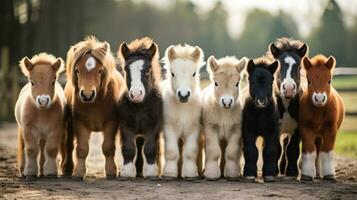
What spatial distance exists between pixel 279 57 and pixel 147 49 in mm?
1824

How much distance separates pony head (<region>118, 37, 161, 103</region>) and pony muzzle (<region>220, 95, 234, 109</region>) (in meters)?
1.00

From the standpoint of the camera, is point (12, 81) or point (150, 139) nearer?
point (150, 139)

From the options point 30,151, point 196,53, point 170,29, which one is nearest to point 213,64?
point 196,53

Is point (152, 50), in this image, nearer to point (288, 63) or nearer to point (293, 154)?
point (288, 63)

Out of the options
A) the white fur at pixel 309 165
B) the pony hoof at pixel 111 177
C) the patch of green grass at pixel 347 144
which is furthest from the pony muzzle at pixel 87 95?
the patch of green grass at pixel 347 144

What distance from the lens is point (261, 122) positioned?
328 inches

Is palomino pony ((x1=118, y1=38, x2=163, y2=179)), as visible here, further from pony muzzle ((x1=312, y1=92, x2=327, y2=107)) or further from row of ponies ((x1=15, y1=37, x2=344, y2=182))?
pony muzzle ((x1=312, y1=92, x2=327, y2=107))

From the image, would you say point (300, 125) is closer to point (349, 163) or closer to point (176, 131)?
point (176, 131)

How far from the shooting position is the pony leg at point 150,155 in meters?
8.48

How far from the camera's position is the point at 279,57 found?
28.8ft

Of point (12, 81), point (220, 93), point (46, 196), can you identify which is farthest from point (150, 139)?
point (12, 81)

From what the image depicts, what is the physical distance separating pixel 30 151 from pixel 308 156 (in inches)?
148

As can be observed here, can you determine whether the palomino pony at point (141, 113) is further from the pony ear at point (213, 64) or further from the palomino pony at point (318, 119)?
the palomino pony at point (318, 119)

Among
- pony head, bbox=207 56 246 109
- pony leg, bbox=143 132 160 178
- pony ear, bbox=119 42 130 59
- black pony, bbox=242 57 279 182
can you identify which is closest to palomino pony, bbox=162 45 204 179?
pony leg, bbox=143 132 160 178
